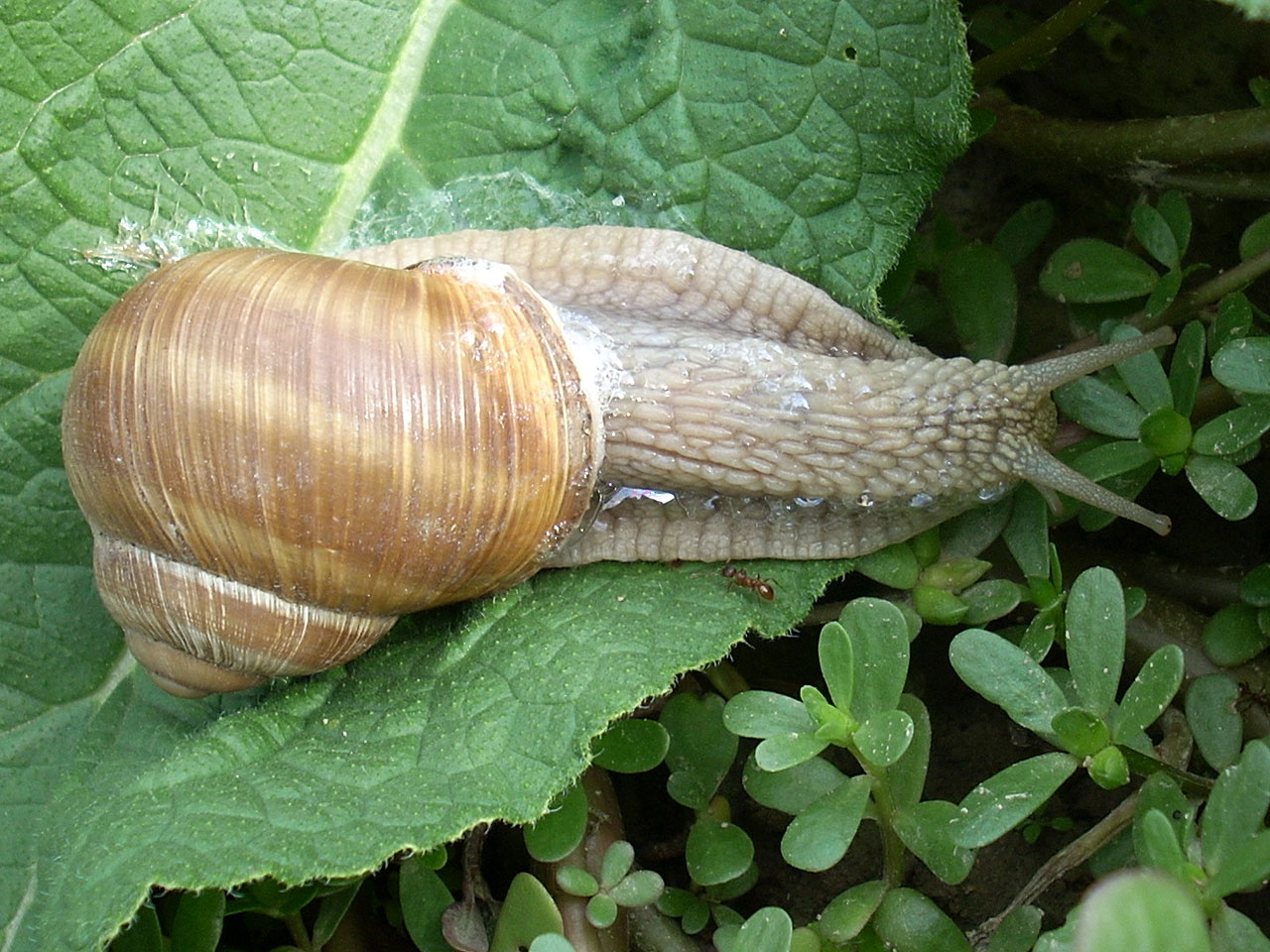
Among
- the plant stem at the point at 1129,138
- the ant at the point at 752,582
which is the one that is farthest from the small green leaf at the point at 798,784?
the plant stem at the point at 1129,138

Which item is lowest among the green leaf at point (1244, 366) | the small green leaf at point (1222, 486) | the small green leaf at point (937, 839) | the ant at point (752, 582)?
the small green leaf at point (937, 839)

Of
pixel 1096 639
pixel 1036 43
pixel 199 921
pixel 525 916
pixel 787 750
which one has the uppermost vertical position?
pixel 1036 43

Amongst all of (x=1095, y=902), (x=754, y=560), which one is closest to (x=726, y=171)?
(x=754, y=560)

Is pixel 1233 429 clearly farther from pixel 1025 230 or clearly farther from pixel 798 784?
pixel 798 784

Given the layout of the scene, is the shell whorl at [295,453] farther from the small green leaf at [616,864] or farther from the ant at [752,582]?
the small green leaf at [616,864]

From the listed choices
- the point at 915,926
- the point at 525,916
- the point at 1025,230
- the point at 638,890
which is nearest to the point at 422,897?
the point at 525,916
